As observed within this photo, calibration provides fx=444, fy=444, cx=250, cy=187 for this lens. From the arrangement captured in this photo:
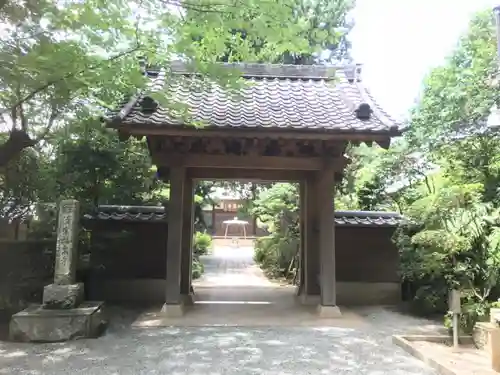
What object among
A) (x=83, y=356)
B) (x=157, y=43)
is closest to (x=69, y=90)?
(x=157, y=43)

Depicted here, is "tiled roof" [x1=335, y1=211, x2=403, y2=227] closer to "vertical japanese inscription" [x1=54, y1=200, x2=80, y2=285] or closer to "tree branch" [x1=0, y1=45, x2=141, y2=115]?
"vertical japanese inscription" [x1=54, y1=200, x2=80, y2=285]

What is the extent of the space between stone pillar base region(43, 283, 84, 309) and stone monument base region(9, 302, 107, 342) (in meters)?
0.12

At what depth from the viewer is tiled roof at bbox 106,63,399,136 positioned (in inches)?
285

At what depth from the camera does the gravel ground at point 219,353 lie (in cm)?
500

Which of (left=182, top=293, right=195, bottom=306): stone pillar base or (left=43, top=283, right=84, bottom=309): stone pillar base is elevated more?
(left=43, top=283, right=84, bottom=309): stone pillar base

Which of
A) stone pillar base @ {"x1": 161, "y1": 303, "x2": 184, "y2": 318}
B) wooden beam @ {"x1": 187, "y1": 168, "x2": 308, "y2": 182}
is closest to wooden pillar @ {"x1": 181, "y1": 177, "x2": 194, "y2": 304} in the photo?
wooden beam @ {"x1": 187, "y1": 168, "x2": 308, "y2": 182}

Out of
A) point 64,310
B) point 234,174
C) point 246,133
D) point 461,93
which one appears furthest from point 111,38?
point 461,93

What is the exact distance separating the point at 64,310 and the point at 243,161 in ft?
12.8

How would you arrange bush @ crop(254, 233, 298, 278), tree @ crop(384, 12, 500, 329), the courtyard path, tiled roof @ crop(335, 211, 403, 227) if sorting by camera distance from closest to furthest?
tree @ crop(384, 12, 500, 329) < tiled roof @ crop(335, 211, 403, 227) < the courtyard path < bush @ crop(254, 233, 298, 278)

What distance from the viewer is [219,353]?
223 inches

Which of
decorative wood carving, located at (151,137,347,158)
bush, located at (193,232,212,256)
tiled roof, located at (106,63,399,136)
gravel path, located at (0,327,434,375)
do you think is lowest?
gravel path, located at (0,327,434,375)

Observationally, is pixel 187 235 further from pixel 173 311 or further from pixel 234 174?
pixel 173 311

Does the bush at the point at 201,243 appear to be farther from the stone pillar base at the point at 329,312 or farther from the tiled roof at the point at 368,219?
the stone pillar base at the point at 329,312

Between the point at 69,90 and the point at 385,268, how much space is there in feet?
25.1
